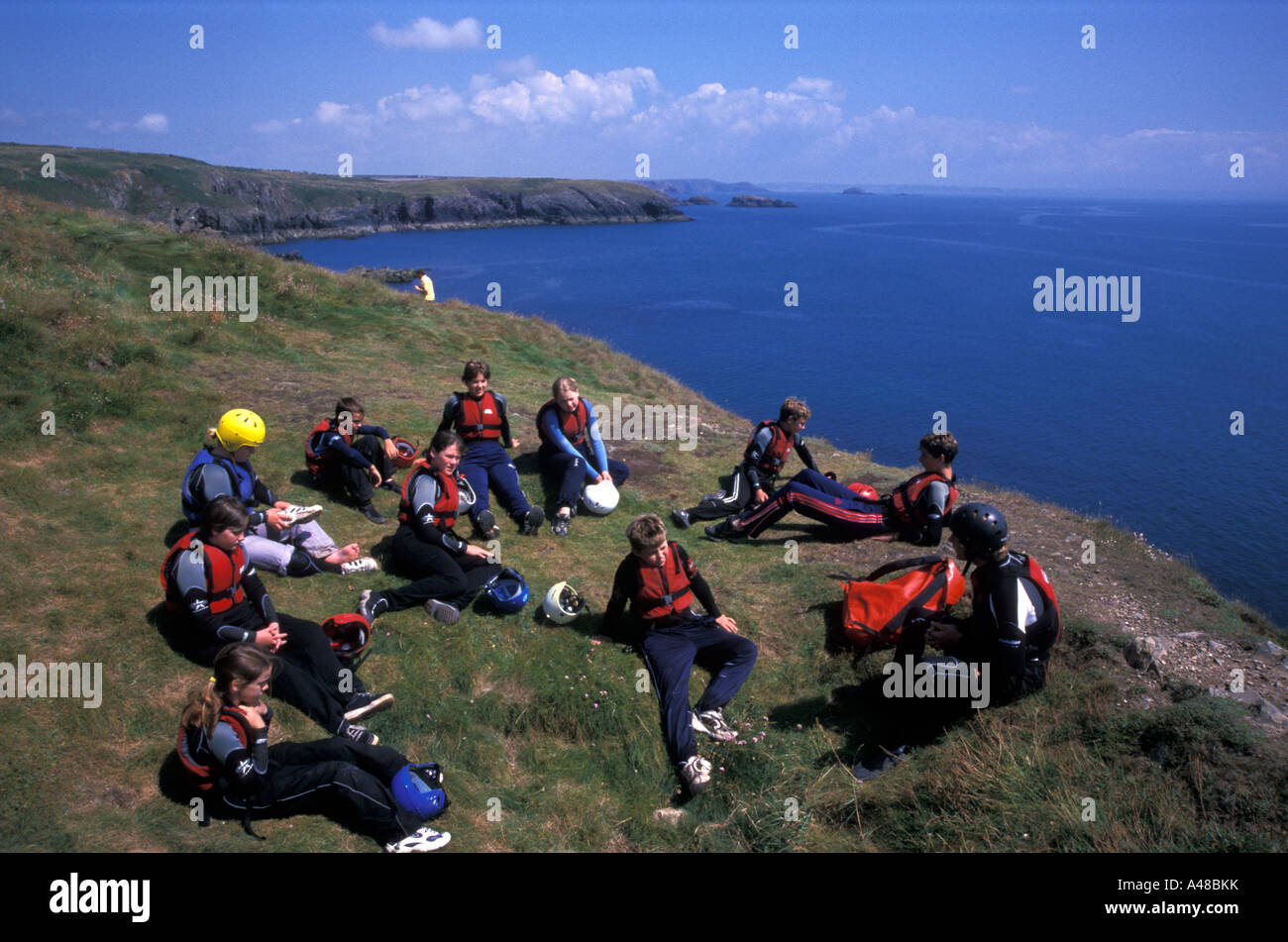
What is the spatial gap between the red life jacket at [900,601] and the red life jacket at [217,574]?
590cm

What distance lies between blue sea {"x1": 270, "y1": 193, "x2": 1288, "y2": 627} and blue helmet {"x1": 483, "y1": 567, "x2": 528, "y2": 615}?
302 inches

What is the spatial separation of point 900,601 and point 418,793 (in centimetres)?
499

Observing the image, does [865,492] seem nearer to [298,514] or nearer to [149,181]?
[298,514]

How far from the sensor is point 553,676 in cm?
743

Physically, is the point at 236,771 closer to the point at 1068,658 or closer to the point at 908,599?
the point at 908,599

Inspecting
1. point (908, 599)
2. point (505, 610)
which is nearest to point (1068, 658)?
point (908, 599)

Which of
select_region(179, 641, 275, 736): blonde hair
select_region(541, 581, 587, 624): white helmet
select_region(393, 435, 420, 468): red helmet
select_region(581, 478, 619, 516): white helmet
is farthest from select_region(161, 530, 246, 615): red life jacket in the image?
select_region(581, 478, 619, 516): white helmet

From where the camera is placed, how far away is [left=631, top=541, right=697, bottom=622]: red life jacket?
7.18 meters

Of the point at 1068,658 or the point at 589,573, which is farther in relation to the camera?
the point at 589,573

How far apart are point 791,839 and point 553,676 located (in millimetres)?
2720

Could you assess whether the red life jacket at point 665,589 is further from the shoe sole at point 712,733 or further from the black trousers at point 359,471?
the black trousers at point 359,471
